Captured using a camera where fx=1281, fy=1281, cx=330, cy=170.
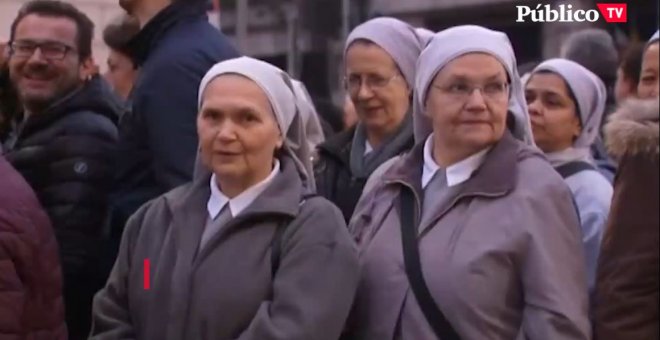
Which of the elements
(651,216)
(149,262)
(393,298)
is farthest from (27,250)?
(651,216)

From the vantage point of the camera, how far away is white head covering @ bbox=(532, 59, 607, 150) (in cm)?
459

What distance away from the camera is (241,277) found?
3393 millimetres

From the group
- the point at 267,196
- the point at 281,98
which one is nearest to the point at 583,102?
the point at 281,98

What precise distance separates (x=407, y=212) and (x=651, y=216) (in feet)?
2.25

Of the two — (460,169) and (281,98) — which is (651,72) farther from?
(281,98)

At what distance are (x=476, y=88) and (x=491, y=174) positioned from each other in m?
0.24

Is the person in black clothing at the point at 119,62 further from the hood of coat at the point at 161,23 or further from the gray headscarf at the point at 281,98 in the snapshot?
the gray headscarf at the point at 281,98

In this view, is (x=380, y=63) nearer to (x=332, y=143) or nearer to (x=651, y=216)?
(x=332, y=143)

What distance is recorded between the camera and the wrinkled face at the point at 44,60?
476 centimetres

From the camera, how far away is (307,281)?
3334 millimetres

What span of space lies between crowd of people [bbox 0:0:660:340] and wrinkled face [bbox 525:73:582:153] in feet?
0.62

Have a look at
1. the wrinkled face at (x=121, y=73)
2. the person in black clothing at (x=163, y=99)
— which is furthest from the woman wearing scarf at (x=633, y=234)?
the wrinkled face at (x=121, y=73)

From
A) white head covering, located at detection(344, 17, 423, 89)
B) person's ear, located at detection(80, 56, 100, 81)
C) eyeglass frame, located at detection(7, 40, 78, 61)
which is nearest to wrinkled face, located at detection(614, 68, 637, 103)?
white head covering, located at detection(344, 17, 423, 89)

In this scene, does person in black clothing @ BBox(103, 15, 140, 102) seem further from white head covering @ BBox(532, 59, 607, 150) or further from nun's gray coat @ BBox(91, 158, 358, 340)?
nun's gray coat @ BBox(91, 158, 358, 340)
